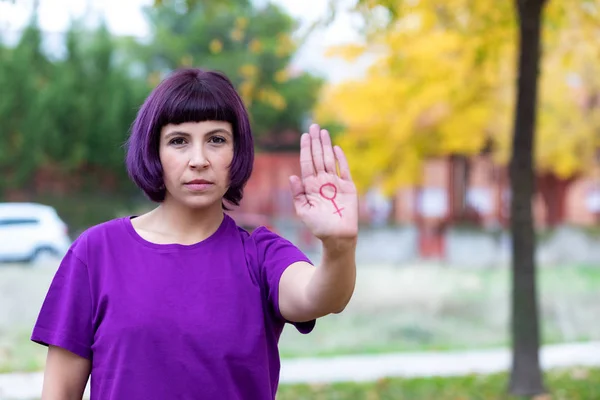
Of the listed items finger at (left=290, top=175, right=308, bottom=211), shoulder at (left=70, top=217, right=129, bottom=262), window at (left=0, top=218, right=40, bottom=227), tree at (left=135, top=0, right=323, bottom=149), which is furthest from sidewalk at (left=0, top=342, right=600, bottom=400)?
tree at (left=135, top=0, right=323, bottom=149)

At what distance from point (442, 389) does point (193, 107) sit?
5.22 metres

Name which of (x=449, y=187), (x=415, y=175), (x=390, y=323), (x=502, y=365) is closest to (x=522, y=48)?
(x=502, y=365)

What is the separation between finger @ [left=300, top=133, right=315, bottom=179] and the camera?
1.72m

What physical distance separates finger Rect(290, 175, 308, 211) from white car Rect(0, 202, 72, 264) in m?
13.5

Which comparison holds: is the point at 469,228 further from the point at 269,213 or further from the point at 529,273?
the point at 529,273

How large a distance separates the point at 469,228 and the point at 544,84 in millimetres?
4585

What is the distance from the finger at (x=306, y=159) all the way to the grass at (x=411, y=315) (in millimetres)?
6697

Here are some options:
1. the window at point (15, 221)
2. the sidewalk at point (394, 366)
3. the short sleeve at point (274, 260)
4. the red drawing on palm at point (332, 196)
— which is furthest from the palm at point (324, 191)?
the window at point (15, 221)

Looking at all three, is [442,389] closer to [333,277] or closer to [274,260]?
[274,260]

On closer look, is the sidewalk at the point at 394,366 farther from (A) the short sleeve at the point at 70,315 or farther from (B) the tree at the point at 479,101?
(A) the short sleeve at the point at 70,315

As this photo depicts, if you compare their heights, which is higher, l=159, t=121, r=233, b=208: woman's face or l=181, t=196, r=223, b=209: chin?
l=159, t=121, r=233, b=208: woman's face

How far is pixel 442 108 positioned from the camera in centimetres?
1602

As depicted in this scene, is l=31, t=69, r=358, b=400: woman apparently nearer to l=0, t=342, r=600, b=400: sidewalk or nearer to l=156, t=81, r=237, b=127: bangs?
l=156, t=81, r=237, b=127: bangs

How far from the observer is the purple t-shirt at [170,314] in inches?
66.7
